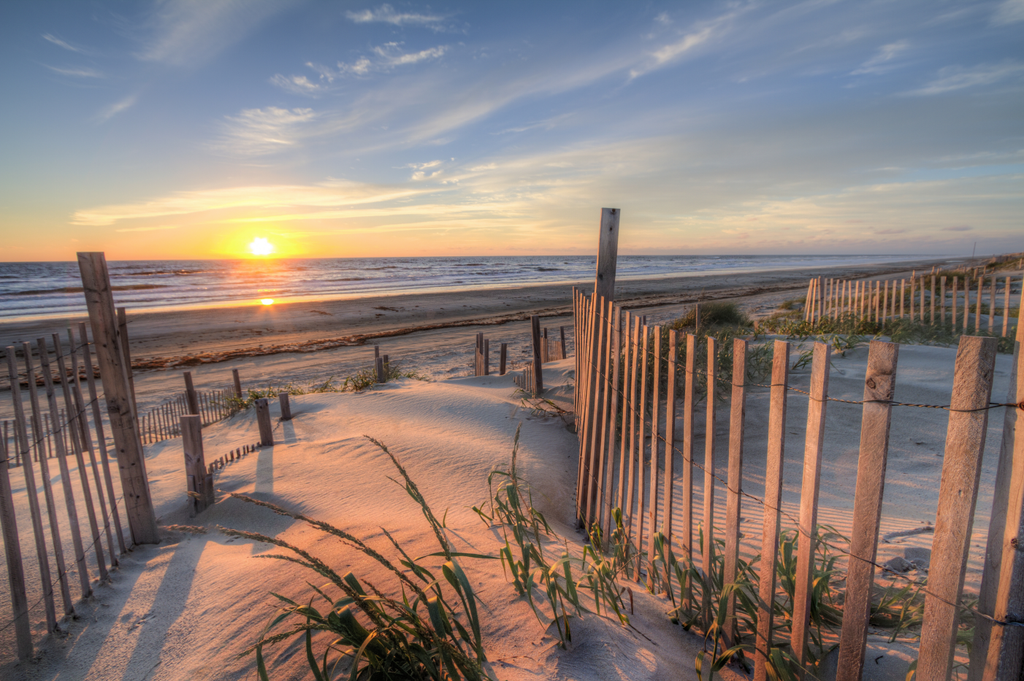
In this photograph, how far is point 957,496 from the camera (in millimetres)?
1309

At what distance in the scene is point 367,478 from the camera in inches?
178

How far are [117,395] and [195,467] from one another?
3.81 ft

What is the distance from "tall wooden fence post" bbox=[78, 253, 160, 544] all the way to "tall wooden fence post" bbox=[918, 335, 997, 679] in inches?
155

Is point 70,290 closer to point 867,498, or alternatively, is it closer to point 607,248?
point 607,248

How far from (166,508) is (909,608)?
5.30 m

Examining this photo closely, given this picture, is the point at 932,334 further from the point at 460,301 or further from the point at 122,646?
the point at 460,301

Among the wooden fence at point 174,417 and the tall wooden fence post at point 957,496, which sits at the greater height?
the tall wooden fence post at point 957,496

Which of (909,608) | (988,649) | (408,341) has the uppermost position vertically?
(988,649)

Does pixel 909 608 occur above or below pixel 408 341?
above

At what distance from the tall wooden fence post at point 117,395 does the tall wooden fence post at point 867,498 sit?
377 centimetres

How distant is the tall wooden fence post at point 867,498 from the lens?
140 cm

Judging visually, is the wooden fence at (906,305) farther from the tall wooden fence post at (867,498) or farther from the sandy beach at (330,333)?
the tall wooden fence post at (867,498)

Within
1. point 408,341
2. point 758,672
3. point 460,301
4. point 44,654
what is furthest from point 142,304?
point 758,672

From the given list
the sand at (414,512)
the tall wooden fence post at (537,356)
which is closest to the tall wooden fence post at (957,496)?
the sand at (414,512)
